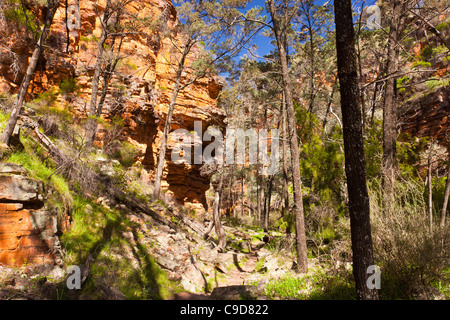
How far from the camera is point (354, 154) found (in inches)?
141

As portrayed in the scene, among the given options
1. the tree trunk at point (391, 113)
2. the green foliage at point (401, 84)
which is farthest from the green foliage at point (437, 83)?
the tree trunk at point (391, 113)

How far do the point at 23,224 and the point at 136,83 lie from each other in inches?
565

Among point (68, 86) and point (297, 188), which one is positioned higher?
point (68, 86)

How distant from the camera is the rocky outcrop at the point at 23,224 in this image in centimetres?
406

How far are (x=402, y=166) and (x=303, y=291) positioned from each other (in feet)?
20.8

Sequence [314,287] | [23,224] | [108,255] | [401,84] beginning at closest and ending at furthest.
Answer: [23,224], [314,287], [108,255], [401,84]

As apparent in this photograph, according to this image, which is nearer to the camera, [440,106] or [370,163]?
[370,163]

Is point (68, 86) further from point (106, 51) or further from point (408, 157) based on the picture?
point (408, 157)

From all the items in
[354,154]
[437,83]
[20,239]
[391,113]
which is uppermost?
[437,83]

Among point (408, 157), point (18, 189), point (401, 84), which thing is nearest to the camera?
point (18, 189)

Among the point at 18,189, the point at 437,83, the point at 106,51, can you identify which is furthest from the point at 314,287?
the point at 106,51

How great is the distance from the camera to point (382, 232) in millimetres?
4562

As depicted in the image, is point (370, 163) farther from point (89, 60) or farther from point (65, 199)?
point (89, 60)
